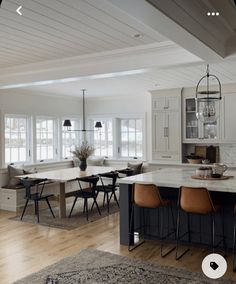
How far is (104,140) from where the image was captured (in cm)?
938

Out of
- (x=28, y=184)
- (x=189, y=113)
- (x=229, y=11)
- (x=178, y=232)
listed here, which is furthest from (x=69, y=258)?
(x=189, y=113)

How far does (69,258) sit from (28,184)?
2139 mm

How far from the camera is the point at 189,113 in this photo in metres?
7.71

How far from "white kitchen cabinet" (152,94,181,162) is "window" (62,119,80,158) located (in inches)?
97.5

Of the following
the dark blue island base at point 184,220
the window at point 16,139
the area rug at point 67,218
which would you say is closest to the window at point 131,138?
the area rug at point 67,218

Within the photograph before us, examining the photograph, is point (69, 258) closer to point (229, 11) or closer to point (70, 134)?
point (229, 11)

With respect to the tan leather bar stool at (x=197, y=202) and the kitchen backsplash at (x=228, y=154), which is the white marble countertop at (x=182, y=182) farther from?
the kitchen backsplash at (x=228, y=154)

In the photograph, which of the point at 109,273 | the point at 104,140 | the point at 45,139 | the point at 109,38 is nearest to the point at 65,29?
the point at 109,38

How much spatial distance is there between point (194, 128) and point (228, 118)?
0.79 meters

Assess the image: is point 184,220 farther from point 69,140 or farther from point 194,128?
point 69,140

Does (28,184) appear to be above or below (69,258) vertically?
above

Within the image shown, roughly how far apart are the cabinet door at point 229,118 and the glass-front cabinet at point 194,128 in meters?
0.22

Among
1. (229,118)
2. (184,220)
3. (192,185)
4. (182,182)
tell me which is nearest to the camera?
(192,185)

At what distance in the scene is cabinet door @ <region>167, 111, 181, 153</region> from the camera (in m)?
7.72
